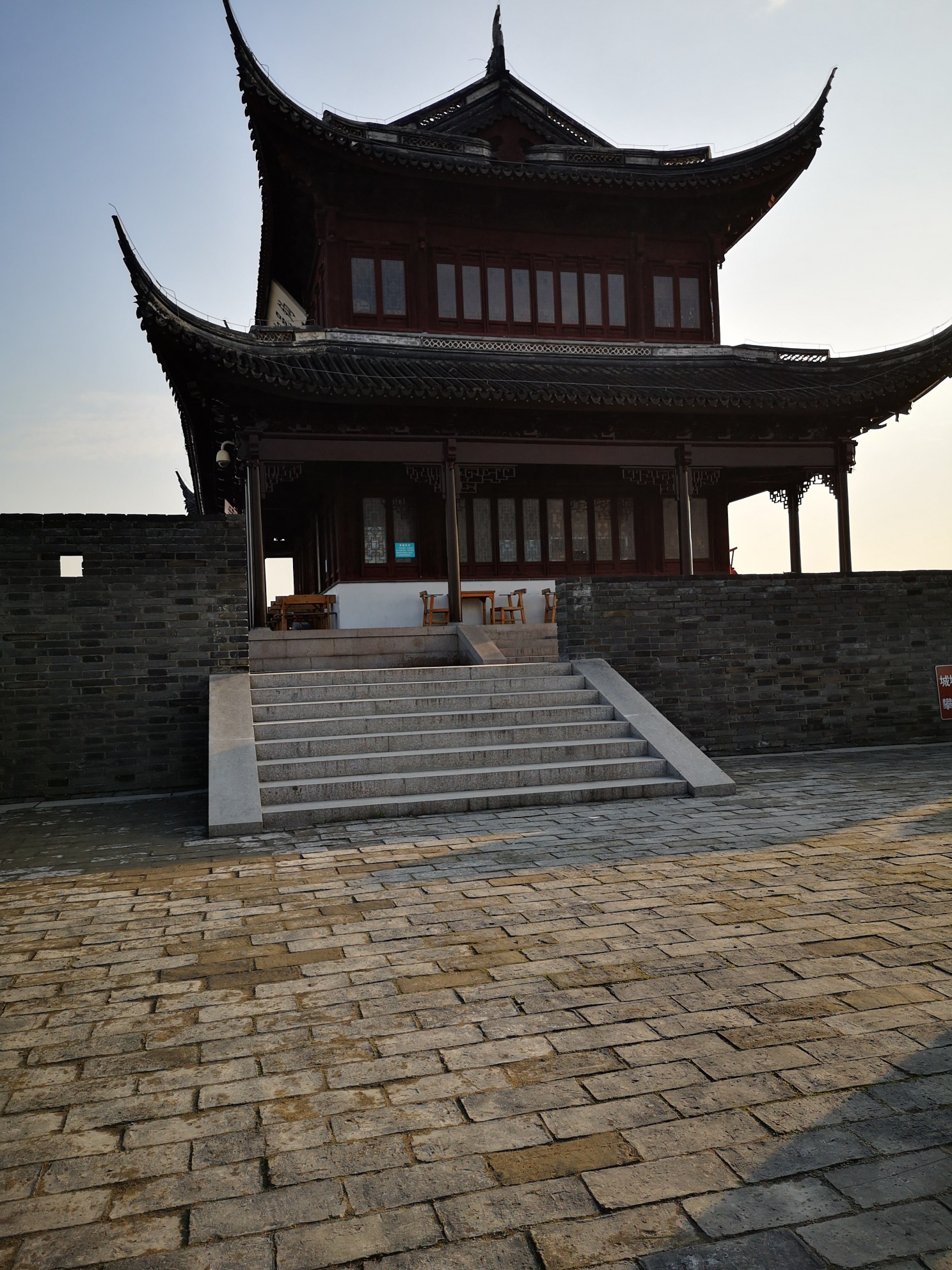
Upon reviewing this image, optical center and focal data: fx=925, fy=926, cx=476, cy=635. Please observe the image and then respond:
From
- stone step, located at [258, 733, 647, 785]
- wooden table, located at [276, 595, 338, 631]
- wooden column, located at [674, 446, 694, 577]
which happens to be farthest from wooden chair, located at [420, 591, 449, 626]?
stone step, located at [258, 733, 647, 785]

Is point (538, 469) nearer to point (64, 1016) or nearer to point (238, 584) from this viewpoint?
point (238, 584)

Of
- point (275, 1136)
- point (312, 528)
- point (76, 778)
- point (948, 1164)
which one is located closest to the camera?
point (948, 1164)

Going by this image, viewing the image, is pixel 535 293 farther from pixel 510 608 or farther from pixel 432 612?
pixel 432 612

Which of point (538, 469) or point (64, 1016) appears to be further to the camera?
point (538, 469)

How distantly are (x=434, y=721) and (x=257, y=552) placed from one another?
5.56 metres

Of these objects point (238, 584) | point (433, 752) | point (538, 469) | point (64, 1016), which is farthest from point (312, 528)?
point (64, 1016)

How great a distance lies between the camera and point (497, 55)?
16156 millimetres

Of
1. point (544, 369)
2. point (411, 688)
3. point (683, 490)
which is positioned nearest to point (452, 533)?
point (544, 369)

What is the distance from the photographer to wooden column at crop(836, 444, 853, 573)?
14734 millimetres

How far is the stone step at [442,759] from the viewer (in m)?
7.25

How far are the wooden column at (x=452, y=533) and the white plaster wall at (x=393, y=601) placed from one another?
1.50 metres

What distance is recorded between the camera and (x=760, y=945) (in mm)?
3602

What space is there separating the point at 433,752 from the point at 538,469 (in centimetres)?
896

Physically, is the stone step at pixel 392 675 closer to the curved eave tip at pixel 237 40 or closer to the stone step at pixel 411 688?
the stone step at pixel 411 688
